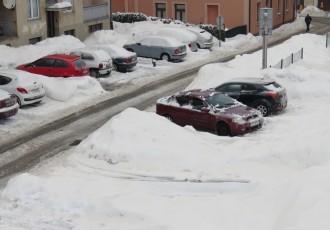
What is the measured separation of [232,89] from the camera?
23.4 metres

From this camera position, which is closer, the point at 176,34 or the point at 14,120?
Result: the point at 14,120

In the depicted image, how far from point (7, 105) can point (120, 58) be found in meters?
11.5

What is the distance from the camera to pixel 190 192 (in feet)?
49.0

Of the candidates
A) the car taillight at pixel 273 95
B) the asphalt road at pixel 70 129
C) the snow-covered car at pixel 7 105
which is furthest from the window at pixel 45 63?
the car taillight at pixel 273 95

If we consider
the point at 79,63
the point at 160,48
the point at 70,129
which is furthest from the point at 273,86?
the point at 160,48

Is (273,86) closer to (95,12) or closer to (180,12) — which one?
(95,12)

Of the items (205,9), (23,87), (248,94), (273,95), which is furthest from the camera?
(205,9)

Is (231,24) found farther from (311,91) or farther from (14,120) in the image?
(14,120)

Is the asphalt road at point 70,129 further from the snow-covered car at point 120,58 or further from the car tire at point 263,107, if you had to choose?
the car tire at point 263,107

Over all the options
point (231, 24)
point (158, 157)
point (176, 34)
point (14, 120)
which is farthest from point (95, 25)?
point (158, 157)

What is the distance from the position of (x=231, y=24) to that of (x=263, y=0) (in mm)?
4074

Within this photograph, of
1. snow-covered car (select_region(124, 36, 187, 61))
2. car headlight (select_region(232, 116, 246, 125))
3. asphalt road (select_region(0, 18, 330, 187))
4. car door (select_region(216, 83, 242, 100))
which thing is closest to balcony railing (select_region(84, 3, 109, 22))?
snow-covered car (select_region(124, 36, 187, 61))

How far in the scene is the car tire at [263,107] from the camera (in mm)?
22734

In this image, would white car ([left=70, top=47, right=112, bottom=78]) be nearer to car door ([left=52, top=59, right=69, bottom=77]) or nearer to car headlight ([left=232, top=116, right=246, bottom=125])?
car door ([left=52, top=59, right=69, bottom=77])
